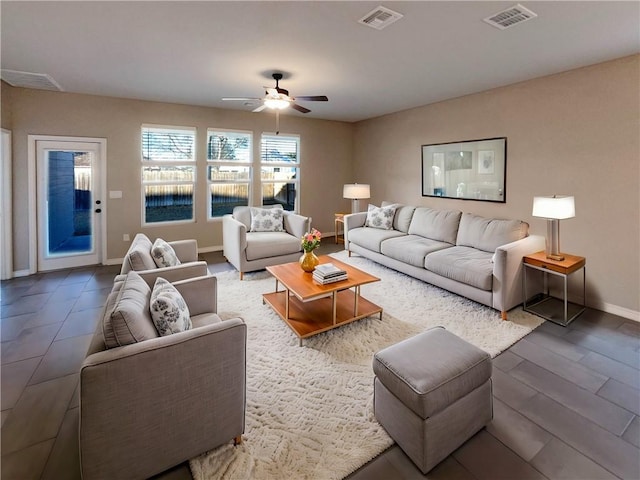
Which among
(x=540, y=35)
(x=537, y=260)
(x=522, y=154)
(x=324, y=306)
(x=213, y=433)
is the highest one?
(x=540, y=35)

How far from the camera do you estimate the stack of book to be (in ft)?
10.3

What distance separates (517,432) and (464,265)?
6.64 ft

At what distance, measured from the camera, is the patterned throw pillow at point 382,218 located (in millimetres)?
5617

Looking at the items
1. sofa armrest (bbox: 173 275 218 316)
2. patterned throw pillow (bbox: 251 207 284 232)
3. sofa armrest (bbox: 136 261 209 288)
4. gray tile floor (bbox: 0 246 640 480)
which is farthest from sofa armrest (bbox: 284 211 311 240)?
gray tile floor (bbox: 0 246 640 480)

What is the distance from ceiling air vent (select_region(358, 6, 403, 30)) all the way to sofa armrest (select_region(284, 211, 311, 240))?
2.89 meters

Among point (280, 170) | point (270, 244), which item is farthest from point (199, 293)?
point (280, 170)

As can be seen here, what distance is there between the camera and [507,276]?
3311 millimetres

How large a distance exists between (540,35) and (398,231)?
322cm

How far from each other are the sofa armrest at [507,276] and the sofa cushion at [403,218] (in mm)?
2095

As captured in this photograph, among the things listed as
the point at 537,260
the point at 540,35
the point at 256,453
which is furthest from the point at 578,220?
the point at 256,453

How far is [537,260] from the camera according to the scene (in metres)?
3.42

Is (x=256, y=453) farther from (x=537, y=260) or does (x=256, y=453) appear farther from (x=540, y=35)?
(x=540, y=35)

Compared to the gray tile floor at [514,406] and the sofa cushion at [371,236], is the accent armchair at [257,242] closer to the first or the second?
the sofa cushion at [371,236]

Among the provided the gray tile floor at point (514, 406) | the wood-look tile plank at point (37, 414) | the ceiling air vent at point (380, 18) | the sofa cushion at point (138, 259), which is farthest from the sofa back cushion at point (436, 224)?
the wood-look tile plank at point (37, 414)
